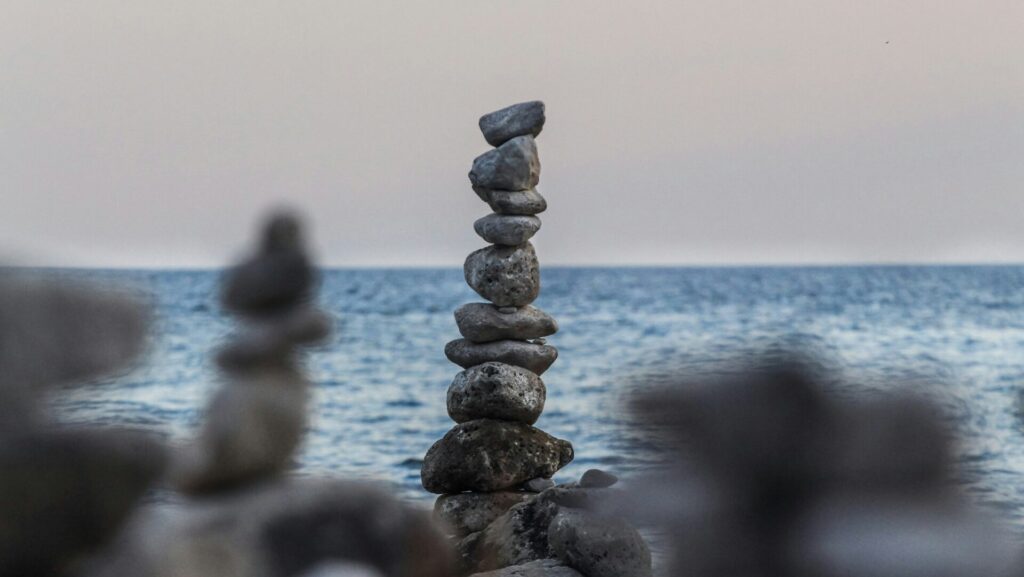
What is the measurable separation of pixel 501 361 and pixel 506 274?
2.34 ft

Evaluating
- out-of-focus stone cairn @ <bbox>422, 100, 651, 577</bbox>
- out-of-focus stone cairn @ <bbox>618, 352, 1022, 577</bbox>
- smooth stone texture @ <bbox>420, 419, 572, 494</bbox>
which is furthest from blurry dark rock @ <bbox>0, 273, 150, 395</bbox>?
smooth stone texture @ <bbox>420, 419, 572, 494</bbox>

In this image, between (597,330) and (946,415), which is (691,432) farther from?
(597,330)

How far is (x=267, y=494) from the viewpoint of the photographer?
50.7 inches

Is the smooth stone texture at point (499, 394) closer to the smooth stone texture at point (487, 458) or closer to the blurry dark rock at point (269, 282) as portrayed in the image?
the smooth stone texture at point (487, 458)

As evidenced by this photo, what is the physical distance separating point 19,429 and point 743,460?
684 millimetres

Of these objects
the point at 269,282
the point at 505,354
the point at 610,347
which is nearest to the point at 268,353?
the point at 269,282

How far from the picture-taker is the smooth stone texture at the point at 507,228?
917cm

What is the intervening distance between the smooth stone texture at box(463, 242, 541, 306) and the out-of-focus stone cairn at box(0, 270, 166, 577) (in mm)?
8104

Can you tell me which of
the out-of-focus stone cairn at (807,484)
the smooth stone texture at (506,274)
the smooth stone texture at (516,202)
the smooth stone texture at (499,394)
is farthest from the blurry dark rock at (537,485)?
the out-of-focus stone cairn at (807,484)

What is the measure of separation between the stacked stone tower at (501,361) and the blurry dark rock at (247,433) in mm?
7824

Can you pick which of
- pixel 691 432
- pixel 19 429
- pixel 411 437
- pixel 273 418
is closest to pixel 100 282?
pixel 19 429

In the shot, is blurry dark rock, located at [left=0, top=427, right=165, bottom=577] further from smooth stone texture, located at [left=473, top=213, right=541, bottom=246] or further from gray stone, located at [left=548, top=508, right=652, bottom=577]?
smooth stone texture, located at [left=473, top=213, right=541, bottom=246]

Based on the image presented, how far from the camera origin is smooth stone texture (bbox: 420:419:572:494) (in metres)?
9.16

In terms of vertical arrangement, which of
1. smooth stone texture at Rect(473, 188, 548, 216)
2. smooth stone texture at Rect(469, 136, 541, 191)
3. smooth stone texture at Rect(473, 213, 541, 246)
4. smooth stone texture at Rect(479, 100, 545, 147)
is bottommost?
smooth stone texture at Rect(473, 213, 541, 246)
